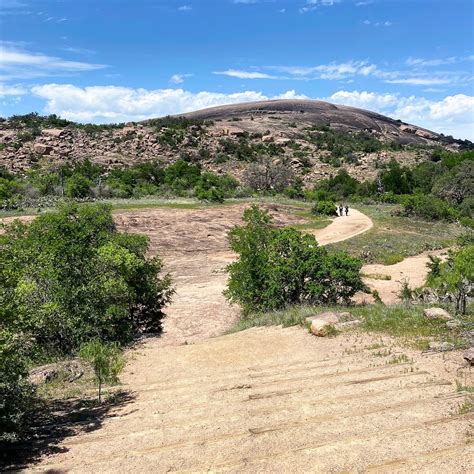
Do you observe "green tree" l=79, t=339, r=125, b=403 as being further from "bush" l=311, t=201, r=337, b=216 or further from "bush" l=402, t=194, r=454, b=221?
"bush" l=402, t=194, r=454, b=221

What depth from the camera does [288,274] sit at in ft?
61.0

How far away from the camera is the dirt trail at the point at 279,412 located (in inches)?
292

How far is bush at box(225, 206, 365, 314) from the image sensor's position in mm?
18500

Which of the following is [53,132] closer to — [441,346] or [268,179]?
[268,179]

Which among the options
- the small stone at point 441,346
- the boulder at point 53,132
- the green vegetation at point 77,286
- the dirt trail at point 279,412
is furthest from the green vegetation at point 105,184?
the small stone at point 441,346

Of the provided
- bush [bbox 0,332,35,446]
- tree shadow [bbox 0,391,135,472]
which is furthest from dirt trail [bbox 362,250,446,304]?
bush [bbox 0,332,35,446]

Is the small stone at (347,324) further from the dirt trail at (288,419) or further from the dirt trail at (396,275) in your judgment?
the dirt trail at (396,275)

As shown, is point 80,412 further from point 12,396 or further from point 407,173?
point 407,173

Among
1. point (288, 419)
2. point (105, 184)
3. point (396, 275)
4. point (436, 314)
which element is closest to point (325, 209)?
point (396, 275)

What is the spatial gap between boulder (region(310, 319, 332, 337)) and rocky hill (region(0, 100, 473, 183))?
61.8m

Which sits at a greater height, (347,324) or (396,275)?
(347,324)

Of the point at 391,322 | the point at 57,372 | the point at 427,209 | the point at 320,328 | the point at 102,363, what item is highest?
the point at 427,209

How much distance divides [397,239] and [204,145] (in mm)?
51523

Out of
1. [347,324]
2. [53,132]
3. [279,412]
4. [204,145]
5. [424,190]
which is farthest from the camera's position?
[204,145]
